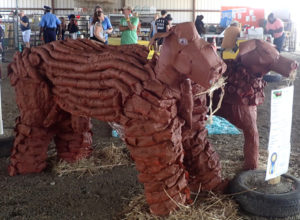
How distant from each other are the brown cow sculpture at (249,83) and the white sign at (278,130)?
28cm

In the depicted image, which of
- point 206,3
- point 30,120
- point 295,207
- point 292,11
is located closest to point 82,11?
point 206,3

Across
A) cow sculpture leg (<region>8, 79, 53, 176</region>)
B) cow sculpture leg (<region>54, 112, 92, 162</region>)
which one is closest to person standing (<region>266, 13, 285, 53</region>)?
cow sculpture leg (<region>54, 112, 92, 162</region>)

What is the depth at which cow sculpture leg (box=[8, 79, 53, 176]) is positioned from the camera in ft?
8.28

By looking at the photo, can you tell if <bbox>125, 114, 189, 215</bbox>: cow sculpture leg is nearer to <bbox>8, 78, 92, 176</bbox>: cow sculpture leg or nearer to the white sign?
the white sign

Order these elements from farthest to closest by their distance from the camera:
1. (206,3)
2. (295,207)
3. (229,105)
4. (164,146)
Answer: (206,3) → (229,105) → (295,207) → (164,146)

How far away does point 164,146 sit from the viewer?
1.88 m

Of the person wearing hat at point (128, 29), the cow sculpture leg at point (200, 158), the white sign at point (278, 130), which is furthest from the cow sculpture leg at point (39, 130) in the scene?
the person wearing hat at point (128, 29)

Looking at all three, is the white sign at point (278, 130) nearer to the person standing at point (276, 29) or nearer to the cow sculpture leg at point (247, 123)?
the cow sculpture leg at point (247, 123)

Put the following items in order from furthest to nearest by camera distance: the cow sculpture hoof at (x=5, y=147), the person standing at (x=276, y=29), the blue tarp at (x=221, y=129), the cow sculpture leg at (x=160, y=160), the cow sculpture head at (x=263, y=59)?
the person standing at (x=276, y=29) → the blue tarp at (x=221, y=129) → the cow sculpture hoof at (x=5, y=147) → the cow sculpture head at (x=263, y=59) → the cow sculpture leg at (x=160, y=160)

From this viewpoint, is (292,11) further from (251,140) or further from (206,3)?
(251,140)

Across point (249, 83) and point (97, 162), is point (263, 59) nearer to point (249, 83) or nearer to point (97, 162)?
point (249, 83)

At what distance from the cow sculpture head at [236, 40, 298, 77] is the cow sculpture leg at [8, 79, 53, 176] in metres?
1.47

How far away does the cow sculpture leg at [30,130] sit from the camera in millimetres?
2523

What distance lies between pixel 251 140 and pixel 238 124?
174 millimetres
